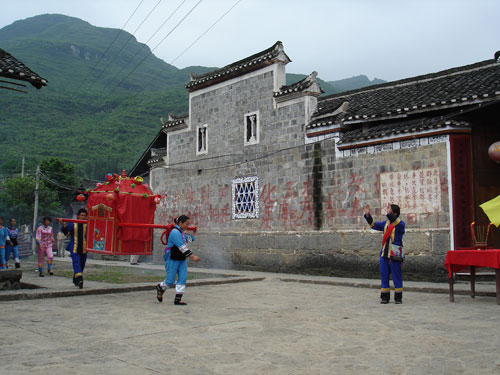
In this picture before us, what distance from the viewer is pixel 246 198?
1739 centimetres

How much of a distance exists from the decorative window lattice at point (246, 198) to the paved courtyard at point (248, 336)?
7.77 m

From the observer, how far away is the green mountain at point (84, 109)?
57844mm

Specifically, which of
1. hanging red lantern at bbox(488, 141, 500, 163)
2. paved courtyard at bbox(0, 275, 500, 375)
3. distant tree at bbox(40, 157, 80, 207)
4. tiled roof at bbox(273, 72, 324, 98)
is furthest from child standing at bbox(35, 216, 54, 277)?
distant tree at bbox(40, 157, 80, 207)

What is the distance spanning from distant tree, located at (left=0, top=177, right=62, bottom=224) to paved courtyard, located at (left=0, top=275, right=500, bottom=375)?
98.0 ft

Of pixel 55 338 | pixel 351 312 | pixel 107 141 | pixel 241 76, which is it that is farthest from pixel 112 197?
pixel 107 141

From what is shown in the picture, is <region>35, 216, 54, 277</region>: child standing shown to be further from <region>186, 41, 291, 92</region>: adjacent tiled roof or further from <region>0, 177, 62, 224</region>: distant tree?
<region>0, 177, 62, 224</region>: distant tree

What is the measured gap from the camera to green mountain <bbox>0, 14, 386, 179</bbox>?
57844 mm

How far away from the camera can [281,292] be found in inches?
426

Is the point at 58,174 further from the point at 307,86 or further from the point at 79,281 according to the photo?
the point at 79,281

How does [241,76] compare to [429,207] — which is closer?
[429,207]

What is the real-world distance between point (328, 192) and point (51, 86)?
3323 inches

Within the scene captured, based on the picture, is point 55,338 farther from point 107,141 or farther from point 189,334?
point 107,141

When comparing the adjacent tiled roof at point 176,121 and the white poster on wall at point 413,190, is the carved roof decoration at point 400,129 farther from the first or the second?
the adjacent tiled roof at point 176,121

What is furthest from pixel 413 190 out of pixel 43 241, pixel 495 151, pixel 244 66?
pixel 43 241
